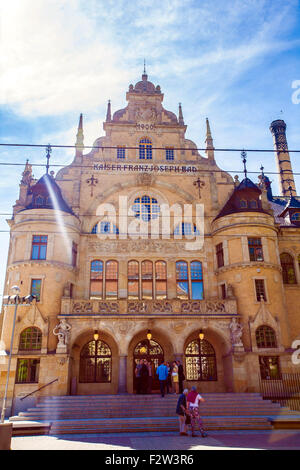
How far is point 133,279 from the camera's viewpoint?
27.0 m

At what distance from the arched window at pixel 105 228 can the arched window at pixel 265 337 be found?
11.8 m

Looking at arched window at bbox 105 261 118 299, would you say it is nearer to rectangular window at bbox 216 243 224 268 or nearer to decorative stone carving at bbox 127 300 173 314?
decorative stone carving at bbox 127 300 173 314

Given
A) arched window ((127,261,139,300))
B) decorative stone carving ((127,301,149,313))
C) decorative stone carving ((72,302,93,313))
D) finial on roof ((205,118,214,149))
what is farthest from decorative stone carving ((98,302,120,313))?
finial on roof ((205,118,214,149))

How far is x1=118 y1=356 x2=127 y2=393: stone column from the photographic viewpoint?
2186cm

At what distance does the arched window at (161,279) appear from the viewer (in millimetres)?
26781

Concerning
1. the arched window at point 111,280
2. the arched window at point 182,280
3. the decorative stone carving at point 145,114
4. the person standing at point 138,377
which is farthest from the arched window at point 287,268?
the decorative stone carving at point 145,114

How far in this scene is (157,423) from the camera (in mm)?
16609

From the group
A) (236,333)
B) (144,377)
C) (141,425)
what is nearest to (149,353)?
(144,377)

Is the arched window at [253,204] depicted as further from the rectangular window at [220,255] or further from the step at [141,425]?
the step at [141,425]

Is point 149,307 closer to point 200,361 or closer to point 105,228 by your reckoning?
point 200,361

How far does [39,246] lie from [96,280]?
4.58 m

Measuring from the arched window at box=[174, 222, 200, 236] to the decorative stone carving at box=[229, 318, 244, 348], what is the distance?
753cm
